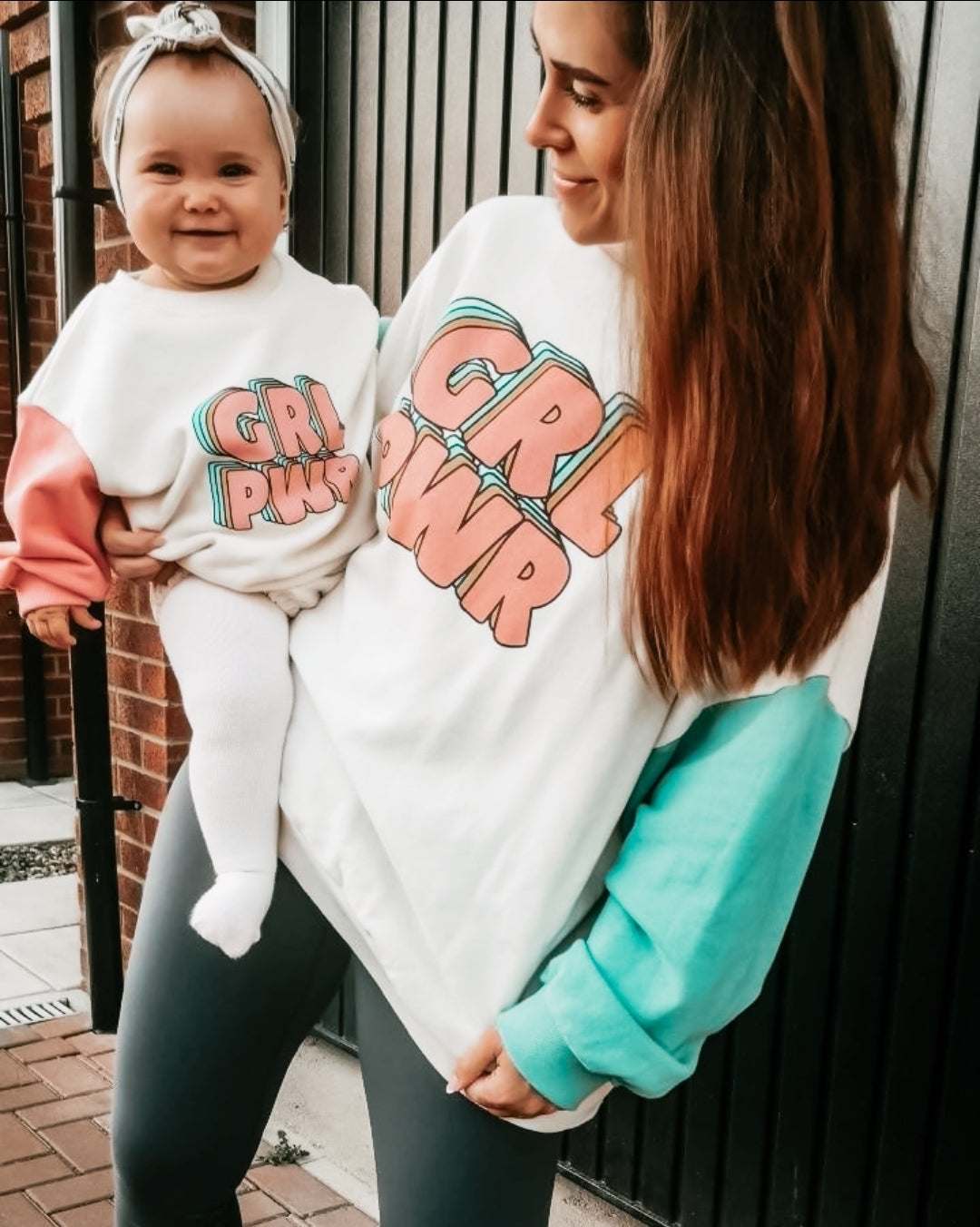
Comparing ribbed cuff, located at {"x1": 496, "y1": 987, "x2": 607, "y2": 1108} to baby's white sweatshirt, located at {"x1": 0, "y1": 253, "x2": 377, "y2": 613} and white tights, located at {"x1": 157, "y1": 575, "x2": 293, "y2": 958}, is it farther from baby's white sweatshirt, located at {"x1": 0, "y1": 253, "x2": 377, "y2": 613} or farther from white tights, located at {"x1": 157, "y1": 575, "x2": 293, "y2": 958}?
baby's white sweatshirt, located at {"x1": 0, "y1": 253, "x2": 377, "y2": 613}

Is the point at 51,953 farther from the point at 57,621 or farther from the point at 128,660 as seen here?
the point at 57,621

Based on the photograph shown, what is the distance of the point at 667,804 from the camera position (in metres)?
1.03

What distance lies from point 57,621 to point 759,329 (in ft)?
2.95

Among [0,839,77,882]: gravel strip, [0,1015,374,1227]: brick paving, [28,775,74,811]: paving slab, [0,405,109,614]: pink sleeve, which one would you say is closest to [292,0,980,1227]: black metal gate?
[0,1015,374,1227]: brick paving

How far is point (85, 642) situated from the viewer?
278 centimetres

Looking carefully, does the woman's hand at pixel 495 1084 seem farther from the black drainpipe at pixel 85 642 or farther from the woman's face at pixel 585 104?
the black drainpipe at pixel 85 642

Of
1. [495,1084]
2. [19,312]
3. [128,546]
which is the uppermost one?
[19,312]

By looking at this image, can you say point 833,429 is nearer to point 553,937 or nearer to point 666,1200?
point 553,937

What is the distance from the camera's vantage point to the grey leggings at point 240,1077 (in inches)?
44.2

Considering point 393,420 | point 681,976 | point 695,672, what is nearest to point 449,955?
point 681,976

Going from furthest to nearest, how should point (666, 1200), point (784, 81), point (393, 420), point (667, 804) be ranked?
point (666, 1200)
point (393, 420)
point (667, 804)
point (784, 81)

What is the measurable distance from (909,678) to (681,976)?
1184mm

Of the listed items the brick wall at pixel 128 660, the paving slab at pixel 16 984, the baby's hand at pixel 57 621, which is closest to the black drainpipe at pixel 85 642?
the brick wall at pixel 128 660

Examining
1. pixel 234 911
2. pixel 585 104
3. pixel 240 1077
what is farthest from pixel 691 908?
pixel 585 104
